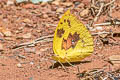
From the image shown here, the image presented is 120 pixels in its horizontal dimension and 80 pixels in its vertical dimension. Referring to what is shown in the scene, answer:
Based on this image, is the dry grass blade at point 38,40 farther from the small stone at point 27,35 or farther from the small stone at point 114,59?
the small stone at point 114,59

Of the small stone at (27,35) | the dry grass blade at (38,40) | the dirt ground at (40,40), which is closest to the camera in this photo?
the dirt ground at (40,40)

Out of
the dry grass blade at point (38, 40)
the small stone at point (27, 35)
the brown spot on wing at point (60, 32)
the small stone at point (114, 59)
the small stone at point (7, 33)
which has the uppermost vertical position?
the brown spot on wing at point (60, 32)

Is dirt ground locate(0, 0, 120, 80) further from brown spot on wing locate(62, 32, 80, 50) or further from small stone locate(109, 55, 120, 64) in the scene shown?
brown spot on wing locate(62, 32, 80, 50)

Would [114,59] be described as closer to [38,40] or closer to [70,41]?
[70,41]

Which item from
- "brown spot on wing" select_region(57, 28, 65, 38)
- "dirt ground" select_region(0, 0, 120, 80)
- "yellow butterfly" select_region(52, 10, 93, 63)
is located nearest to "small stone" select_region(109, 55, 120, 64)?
"dirt ground" select_region(0, 0, 120, 80)

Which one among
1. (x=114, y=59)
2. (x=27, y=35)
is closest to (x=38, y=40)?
(x=27, y=35)

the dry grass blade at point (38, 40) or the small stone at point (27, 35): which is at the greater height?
the small stone at point (27, 35)

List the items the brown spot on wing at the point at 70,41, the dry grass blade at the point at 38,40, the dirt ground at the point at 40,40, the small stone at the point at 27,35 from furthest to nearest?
the small stone at the point at 27,35
the dry grass blade at the point at 38,40
the brown spot on wing at the point at 70,41
the dirt ground at the point at 40,40

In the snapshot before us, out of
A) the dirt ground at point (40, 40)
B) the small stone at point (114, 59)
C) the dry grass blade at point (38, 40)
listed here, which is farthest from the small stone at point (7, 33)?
the small stone at point (114, 59)
